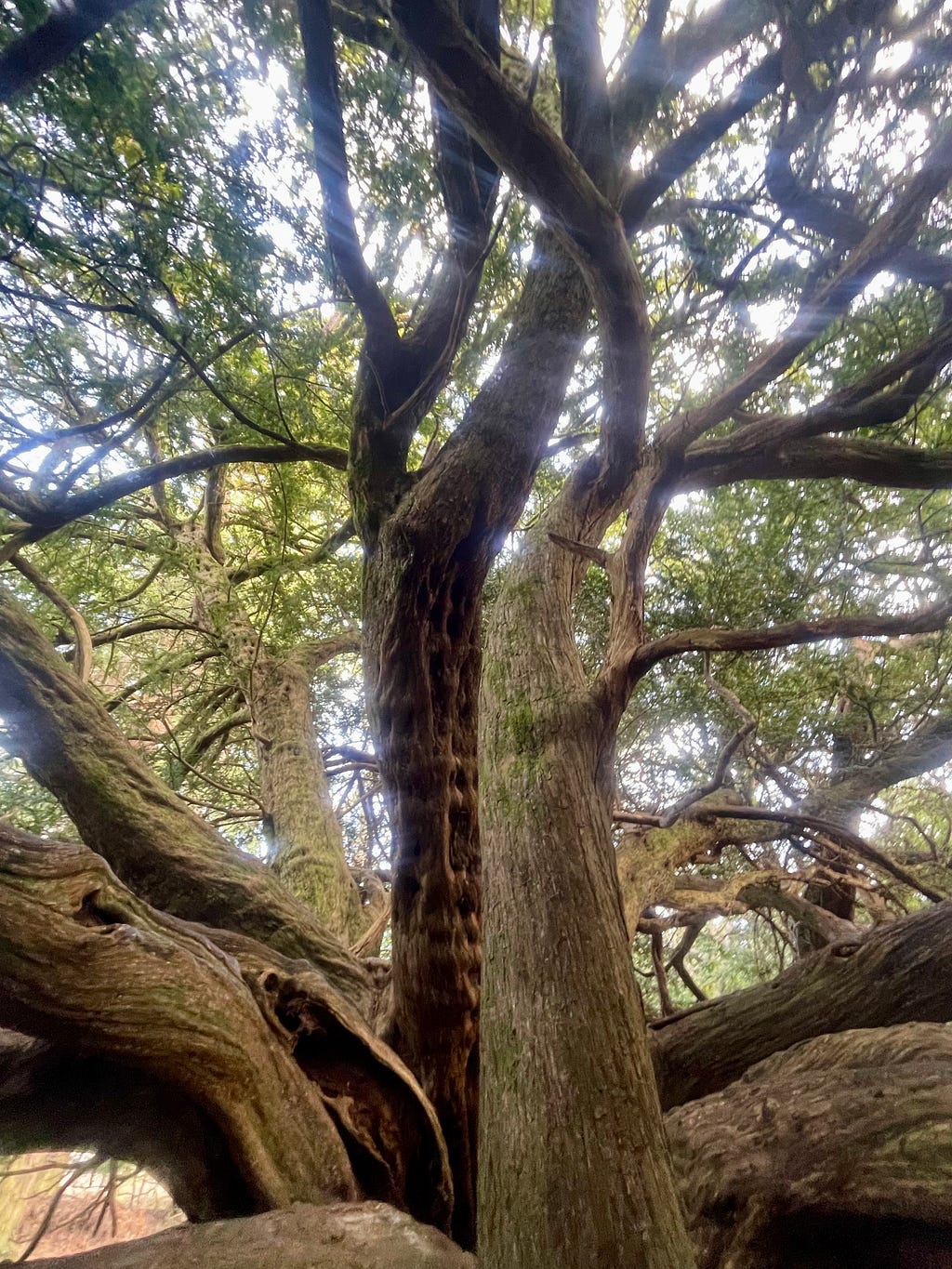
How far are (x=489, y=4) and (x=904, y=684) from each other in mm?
4258

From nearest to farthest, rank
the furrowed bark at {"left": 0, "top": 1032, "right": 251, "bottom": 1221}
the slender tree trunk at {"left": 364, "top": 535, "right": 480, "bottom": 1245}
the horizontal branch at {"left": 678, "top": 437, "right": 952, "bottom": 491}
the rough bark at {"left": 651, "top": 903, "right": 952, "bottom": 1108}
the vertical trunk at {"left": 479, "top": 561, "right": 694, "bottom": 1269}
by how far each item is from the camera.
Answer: the vertical trunk at {"left": 479, "top": 561, "right": 694, "bottom": 1269}, the furrowed bark at {"left": 0, "top": 1032, "right": 251, "bottom": 1221}, the rough bark at {"left": 651, "top": 903, "right": 952, "bottom": 1108}, the slender tree trunk at {"left": 364, "top": 535, "right": 480, "bottom": 1245}, the horizontal branch at {"left": 678, "top": 437, "right": 952, "bottom": 491}

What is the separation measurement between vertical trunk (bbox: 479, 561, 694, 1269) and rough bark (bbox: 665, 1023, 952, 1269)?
0.96 feet

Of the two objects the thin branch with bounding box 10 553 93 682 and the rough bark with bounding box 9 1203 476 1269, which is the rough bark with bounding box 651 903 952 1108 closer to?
the rough bark with bounding box 9 1203 476 1269

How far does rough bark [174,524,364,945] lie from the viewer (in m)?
3.24

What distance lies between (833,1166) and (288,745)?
3.06 metres

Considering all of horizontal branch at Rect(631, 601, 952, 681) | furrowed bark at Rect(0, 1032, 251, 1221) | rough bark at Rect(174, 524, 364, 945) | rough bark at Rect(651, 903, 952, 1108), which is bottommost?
rough bark at Rect(651, 903, 952, 1108)

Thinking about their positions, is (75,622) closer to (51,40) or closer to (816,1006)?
Answer: (51,40)

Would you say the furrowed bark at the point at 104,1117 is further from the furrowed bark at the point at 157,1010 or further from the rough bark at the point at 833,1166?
the rough bark at the point at 833,1166

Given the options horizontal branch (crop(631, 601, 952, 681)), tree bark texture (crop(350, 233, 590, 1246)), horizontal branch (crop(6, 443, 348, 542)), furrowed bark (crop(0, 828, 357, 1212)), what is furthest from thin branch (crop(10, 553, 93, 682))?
horizontal branch (crop(631, 601, 952, 681))

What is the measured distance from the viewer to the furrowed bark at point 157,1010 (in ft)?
4.19

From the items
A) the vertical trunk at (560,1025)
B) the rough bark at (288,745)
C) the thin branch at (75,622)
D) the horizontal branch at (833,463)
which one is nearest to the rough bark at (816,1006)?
the vertical trunk at (560,1025)

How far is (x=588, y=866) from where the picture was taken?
5.77 ft

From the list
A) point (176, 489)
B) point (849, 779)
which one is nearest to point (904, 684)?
point (849, 779)

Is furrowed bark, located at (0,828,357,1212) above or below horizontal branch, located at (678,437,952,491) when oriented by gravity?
below
